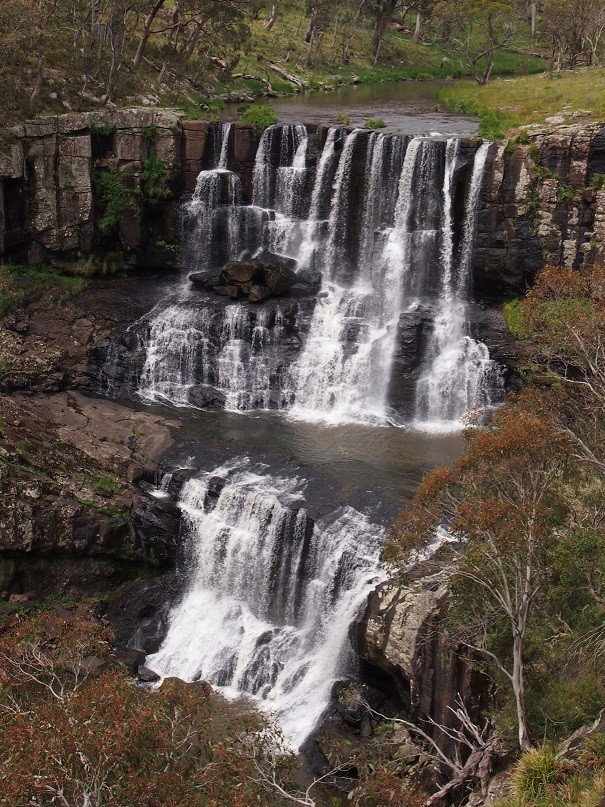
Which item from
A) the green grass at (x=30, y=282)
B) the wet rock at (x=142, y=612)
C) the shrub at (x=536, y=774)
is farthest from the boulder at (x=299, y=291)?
the shrub at (x=536, y=774)

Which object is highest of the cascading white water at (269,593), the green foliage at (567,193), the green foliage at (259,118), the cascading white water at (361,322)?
the green foliage at (259,118)

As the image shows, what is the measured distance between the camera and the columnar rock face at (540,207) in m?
40.4

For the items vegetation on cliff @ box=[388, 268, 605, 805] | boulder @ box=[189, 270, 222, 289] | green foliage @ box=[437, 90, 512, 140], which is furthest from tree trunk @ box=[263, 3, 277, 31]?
vegetation on cliff @ box=[388, 268, 605, 805]

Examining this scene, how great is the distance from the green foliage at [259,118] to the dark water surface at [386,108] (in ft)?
7.31

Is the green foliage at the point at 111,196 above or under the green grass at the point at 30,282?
above

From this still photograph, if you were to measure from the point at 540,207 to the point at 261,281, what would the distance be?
1266cm

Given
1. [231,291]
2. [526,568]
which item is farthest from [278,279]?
[526,568]

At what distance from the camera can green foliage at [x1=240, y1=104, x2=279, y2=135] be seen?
46531 millimetres

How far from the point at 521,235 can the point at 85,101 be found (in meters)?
22.7

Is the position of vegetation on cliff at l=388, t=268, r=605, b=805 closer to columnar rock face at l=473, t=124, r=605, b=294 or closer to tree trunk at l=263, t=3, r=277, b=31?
columnar rock face at l=473, t=124, r=605, b=294

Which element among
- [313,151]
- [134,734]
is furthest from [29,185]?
[134,734]

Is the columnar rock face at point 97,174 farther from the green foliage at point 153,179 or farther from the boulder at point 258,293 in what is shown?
the boulder at point 258,293

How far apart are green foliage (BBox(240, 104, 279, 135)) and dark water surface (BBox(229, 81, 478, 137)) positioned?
2.23 m

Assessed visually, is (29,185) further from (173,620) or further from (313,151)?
(173,620)
